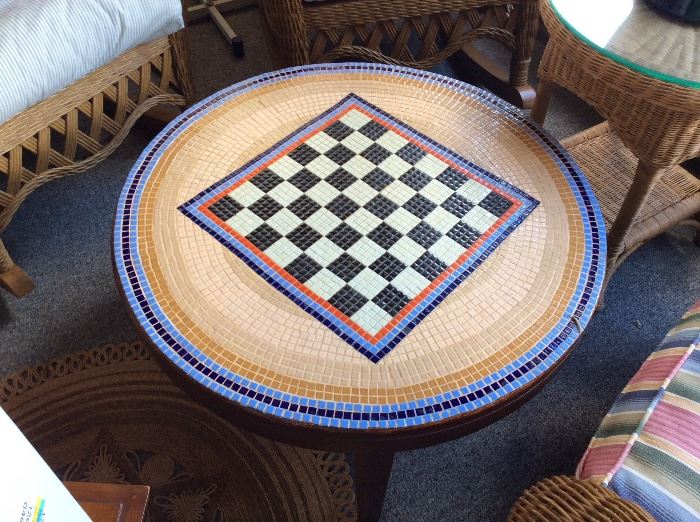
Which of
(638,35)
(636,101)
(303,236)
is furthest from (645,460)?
(638,35)

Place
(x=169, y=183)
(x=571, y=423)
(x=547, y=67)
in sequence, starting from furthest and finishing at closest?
(x=547, y=67)
(x=571, y=423)
(x=169, y=183)

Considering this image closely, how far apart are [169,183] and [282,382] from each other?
19.1 inches

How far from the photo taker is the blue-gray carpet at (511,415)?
1311 millimetres

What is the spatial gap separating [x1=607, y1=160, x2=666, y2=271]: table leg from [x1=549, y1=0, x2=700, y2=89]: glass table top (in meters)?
0.21

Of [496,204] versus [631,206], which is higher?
[496,204]

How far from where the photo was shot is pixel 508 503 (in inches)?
50.6

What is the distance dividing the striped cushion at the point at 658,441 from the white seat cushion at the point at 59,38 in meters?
1.36

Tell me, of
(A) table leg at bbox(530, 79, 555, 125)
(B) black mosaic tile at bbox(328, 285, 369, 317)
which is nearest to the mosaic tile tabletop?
(B) black mosaic tile at bbox(328, 285, 369, 317)

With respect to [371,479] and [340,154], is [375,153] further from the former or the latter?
[371,479]

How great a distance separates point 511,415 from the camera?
1411 mm

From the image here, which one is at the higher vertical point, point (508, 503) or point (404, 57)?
point (404, 57)

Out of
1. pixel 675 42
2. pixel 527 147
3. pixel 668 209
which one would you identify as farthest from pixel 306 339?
pixel 668 209

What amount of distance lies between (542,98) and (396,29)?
0.48 m

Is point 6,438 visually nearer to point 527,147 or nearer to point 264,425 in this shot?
point 264,425
